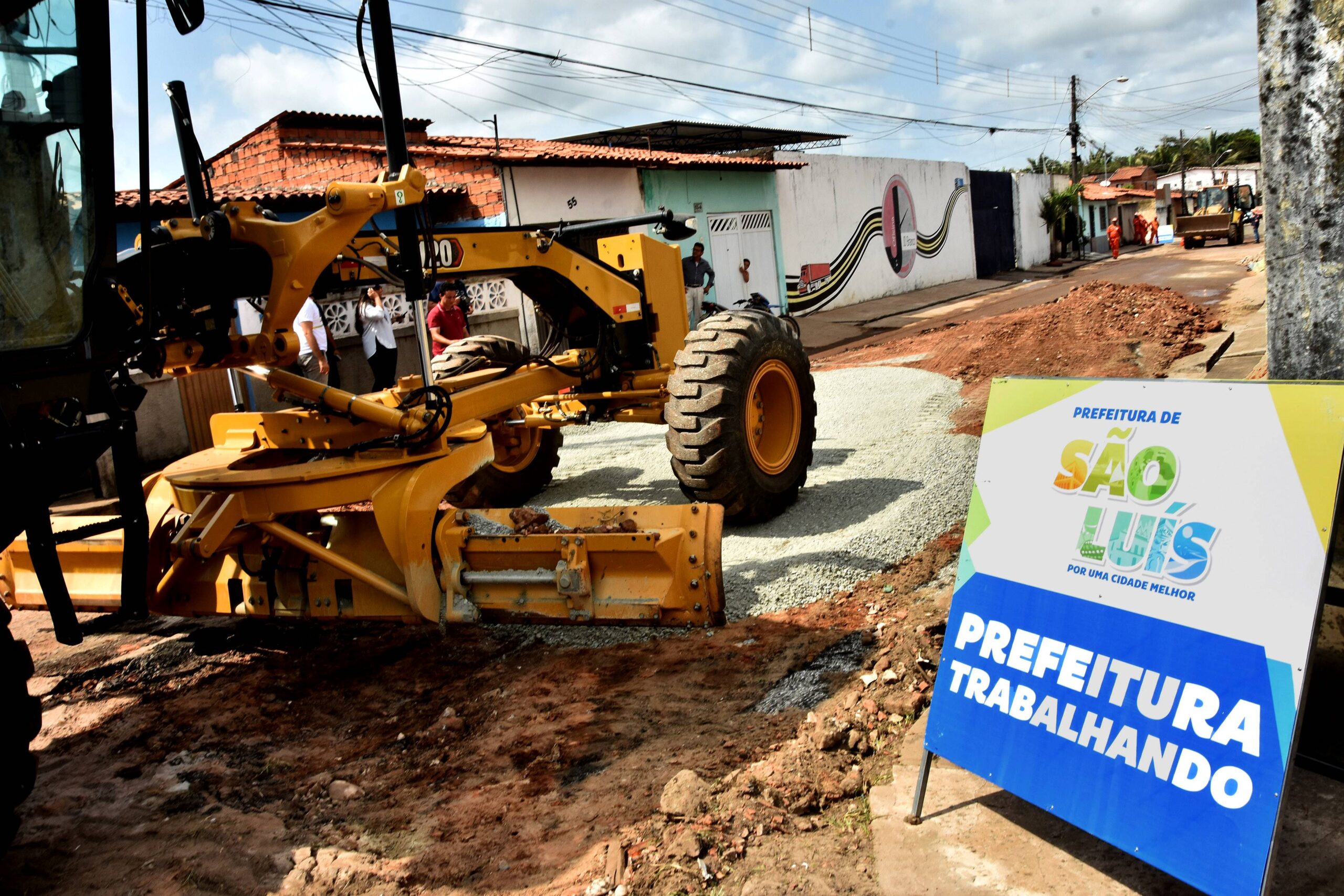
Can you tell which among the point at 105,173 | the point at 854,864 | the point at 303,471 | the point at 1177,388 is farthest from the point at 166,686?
the point at 1177,388

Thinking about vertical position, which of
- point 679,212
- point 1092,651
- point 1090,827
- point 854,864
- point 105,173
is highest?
point 679,212

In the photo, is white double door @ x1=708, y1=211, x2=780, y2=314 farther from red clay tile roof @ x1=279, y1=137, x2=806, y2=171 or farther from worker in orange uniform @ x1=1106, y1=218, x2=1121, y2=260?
worker in orange uniform @ x1=1106, y1=218, x2=1121, y2=260

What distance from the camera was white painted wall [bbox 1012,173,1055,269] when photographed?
39250mm

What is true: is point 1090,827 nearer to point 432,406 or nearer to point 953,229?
point 432,406

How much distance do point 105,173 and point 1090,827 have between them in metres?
3.64

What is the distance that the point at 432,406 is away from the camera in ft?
16.1

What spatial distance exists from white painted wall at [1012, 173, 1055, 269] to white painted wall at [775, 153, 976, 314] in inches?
205

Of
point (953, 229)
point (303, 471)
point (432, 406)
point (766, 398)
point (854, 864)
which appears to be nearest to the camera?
point (854, 864)

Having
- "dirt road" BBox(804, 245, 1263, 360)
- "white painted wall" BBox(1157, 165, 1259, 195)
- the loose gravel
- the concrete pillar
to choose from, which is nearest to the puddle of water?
the loose gravel

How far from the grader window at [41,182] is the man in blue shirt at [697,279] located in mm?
12594

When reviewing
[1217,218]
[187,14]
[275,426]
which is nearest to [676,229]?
[275,426]

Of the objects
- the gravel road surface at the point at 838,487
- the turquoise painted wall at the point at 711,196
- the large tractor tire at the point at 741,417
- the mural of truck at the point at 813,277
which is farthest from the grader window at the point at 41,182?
the mural of truck at the point at 813,277

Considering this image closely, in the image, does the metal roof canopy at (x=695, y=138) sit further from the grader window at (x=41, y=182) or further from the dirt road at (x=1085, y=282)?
the grader window at (x=41, y=182)

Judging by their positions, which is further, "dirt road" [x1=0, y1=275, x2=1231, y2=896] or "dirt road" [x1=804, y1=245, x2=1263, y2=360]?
"dirt road" [x1=804, y1=245, x2=1263, y2=360]
